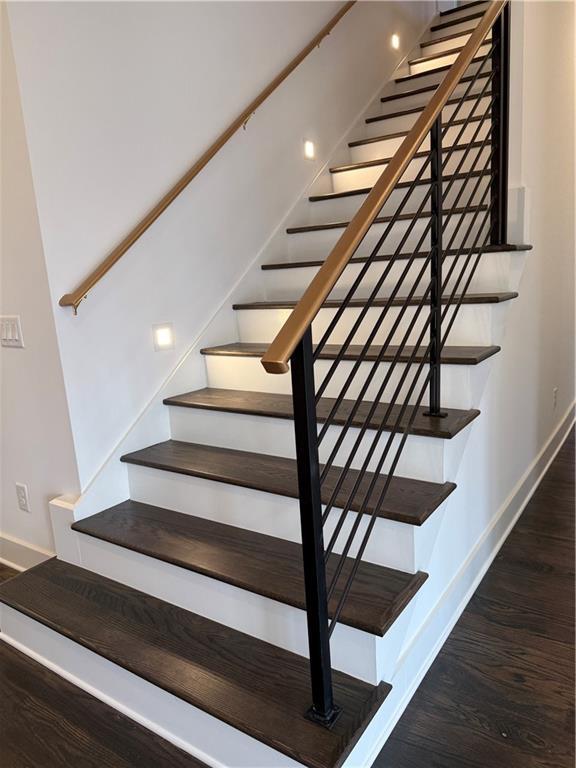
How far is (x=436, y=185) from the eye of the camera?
1688 millimetres

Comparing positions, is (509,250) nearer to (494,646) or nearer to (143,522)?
(494,646)

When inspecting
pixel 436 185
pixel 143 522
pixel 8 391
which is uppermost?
pixel 436 185

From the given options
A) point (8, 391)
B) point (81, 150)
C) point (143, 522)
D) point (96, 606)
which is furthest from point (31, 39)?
point (96, 606)

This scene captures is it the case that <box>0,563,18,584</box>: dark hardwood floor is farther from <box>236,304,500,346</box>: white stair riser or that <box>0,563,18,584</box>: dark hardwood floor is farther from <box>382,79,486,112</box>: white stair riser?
<box>382,79,486,112</box>: white stair riser

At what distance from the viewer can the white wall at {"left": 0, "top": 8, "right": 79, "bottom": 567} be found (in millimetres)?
1923

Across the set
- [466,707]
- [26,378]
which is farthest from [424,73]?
[466,707]

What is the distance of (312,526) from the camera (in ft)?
3.90

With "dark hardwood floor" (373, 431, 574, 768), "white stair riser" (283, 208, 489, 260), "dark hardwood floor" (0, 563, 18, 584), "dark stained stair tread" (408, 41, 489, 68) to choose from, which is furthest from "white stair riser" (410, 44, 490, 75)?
"dark hardwood floor" (0, 563, 18, 584)

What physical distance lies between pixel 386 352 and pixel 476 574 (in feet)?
3.10

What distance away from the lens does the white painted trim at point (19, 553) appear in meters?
2.38

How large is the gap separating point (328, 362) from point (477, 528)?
0.87m

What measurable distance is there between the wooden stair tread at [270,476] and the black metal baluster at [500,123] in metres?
1.09

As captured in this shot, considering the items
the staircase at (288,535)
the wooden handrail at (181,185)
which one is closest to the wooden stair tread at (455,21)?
the wooden handrail at (181,185)

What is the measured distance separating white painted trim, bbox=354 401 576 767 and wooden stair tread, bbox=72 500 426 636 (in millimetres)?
249
